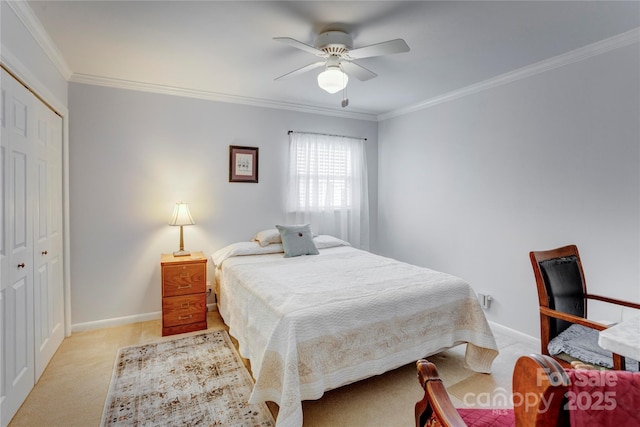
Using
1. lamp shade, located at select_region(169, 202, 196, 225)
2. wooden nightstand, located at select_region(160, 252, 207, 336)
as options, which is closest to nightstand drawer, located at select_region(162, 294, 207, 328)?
wooden nightstand, located at select_region(160, 252, 207, 336)

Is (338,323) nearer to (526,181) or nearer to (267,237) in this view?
(267,237)

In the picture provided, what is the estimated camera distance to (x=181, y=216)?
339cm

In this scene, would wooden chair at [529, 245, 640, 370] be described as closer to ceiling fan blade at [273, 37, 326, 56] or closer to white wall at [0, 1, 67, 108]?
ceiling fan blade at [273, 37, 326, 56]

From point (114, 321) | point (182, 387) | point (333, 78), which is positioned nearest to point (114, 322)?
A: point (114, 321)

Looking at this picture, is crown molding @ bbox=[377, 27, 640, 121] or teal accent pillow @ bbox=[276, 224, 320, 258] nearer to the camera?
crown molding @ bbox=[377, 27, 640, 121]

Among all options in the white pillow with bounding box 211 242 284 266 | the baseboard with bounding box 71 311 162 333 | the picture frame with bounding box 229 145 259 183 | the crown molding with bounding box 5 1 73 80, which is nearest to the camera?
the crown molding with bounding box 5 1 73 80

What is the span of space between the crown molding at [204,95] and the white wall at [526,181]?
1.02 m

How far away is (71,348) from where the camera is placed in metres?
2.90

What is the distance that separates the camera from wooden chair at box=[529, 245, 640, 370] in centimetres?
195

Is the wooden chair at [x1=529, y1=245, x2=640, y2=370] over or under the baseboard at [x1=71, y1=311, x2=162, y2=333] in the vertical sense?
over

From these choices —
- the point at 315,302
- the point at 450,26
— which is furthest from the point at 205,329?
the point at 450,26

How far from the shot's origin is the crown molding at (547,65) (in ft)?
7.77

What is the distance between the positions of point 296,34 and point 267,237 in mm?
2135

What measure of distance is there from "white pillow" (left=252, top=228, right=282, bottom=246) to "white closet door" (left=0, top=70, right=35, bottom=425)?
6.55 feet
